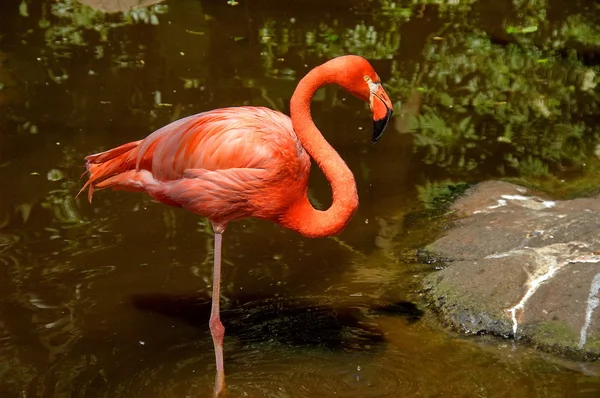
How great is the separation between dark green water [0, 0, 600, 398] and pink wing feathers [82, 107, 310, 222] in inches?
29.3

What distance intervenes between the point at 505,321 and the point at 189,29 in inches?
202

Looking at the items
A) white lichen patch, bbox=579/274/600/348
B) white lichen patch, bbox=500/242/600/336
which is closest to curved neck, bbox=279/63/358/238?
white lichen patch, bbox=500/242/600/336

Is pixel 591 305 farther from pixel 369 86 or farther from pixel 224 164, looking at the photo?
pixel 224 164

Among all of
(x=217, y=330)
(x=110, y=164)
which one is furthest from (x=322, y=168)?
(x=110, y=164)

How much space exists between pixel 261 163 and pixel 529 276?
160cm

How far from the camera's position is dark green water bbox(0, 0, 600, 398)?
4.30 meters

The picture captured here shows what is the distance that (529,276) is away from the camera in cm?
468

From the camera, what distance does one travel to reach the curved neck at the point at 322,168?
13.5 ft

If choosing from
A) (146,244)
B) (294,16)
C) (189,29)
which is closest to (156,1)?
(189,29)

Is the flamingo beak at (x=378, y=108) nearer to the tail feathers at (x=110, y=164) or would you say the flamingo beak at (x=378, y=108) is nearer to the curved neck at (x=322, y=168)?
the curved neck at (x=322, y=168)

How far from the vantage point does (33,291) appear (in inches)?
190

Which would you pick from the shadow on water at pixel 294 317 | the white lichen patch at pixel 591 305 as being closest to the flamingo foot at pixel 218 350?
the shadow on water at pixel 294 317

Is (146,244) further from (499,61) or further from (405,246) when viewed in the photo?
(499,61)

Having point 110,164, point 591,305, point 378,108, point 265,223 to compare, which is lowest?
point 265,223
